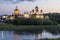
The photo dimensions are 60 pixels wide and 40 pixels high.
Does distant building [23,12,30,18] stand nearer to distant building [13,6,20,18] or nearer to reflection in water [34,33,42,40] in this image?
distant building [13,6,20,18]

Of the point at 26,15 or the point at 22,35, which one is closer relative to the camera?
the point at 22,35

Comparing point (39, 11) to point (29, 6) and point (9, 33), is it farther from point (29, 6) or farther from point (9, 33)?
point (9, 33)

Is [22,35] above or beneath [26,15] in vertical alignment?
beneath

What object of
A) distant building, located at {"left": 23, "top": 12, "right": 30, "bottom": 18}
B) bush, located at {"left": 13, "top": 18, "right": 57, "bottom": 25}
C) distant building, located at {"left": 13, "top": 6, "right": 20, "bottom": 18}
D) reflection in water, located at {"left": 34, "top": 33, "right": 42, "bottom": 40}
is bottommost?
reflection in water, located at {"left": 34, "top": 33, "right": 42, "bottom": 40}

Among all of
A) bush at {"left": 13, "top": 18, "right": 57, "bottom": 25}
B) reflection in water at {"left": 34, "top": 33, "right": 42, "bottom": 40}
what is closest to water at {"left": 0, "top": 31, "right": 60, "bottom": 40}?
reflection in water at {"left": 34, "top": 33, "right": 42, "bottom": 40}

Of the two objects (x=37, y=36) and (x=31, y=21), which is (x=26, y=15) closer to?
(x=31, y=21)

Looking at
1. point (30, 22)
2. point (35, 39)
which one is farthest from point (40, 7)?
point (35, 39)

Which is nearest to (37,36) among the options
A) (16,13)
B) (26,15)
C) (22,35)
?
(22,35)

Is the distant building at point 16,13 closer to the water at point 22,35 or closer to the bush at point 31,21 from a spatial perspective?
the bush at point 31,21

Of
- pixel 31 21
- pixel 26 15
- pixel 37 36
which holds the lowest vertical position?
pixel 37 36

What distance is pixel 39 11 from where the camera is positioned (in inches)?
223

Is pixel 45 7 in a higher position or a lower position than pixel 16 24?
higher

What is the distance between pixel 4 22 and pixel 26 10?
2.24ft

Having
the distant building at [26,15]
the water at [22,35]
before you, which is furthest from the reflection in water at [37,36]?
the distant building at [26,15]
